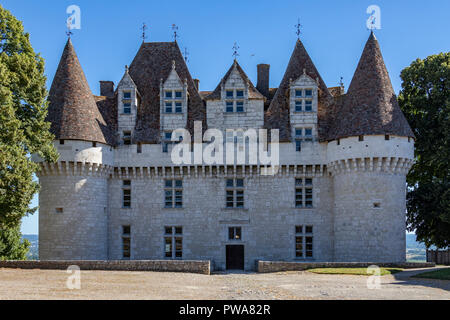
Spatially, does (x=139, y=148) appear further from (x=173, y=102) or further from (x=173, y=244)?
(x=173, y=244)

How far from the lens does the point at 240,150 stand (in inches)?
1242

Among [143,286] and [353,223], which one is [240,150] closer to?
[353,223]

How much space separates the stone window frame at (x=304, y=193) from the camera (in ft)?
103

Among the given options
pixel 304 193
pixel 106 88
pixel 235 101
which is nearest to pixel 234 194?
pixel 304 193

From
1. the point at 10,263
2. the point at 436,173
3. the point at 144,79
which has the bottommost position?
the point at 10,263

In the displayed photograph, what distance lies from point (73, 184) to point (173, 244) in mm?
6408

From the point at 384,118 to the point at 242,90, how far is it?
8.00m

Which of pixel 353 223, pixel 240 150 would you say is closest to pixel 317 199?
pixel 353 223

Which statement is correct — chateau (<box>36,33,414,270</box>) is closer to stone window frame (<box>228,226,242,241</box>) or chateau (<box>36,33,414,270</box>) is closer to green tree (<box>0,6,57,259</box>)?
stone window frame (<box>228,226,242,241</box>)

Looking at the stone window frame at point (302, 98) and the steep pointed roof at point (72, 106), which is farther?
the stone window frame at point (302, 98)

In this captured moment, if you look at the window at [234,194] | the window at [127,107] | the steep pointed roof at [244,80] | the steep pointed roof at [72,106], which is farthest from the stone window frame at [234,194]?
the steep pointed roof at [72,106]

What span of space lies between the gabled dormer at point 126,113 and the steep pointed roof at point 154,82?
47cm

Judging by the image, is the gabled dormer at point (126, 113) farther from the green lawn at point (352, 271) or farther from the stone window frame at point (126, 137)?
the green lawn at point (352, 271)

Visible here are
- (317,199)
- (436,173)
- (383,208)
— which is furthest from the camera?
(436,173)
